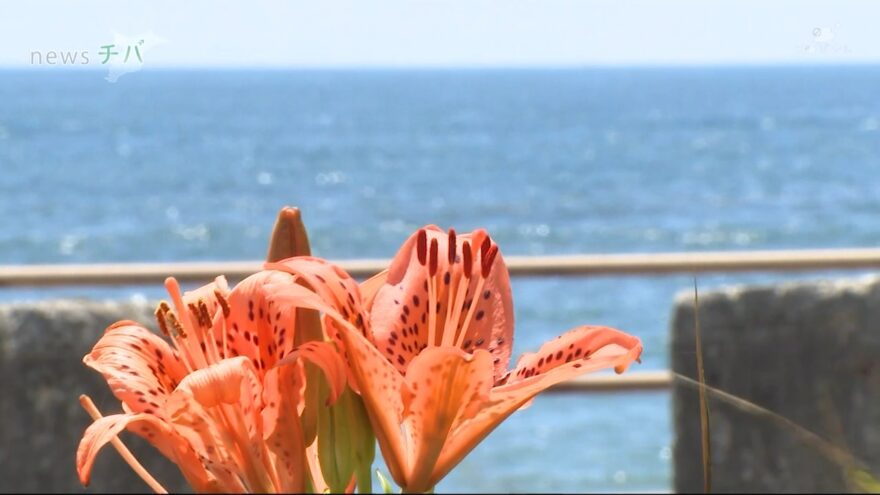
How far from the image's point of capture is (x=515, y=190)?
26531 mm

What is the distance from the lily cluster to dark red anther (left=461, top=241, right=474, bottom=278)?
4 cm

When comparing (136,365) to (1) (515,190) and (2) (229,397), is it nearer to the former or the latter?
(2) (229,397)

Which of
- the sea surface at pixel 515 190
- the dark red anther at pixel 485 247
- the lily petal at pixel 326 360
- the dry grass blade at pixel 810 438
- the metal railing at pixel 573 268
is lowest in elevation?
the dry grass blade at pixel 810 438

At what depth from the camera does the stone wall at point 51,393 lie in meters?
2.64

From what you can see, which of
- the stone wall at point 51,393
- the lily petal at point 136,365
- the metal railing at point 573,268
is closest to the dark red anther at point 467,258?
the lily petal at point 136,365

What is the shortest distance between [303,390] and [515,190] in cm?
2619

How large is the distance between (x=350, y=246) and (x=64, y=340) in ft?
59.5

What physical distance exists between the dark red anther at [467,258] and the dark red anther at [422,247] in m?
0.01

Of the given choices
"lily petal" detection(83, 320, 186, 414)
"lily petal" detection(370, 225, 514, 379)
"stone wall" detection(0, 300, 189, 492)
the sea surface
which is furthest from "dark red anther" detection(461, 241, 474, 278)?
the sea surface

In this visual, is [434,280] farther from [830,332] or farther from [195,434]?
[830,332]

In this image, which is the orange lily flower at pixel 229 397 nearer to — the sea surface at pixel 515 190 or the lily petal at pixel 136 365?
the lily petal at pixel 136 365

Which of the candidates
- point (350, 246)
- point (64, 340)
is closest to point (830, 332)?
point (64, 340)

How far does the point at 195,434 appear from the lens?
40cm

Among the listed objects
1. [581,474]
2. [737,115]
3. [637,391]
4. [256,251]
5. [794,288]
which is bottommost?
[581,474]
